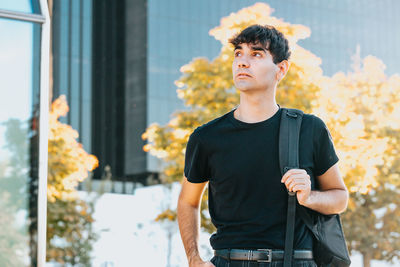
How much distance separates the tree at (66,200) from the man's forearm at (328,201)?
12481 millimetres

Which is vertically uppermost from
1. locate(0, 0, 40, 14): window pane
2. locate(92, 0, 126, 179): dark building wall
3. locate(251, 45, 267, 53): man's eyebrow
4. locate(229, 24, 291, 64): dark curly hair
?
locate(92, 0, 126, 179): dark building wall

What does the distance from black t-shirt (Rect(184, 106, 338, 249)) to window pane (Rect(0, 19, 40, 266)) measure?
441 cm

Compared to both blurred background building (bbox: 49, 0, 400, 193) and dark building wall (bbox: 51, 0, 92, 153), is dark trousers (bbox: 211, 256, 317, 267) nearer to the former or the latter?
blurred background building (bbox: 49, 0, 400, 193)

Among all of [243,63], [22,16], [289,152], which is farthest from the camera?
[22,16]

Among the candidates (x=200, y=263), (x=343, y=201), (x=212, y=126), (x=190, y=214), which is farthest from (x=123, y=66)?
(x=343, y=201)

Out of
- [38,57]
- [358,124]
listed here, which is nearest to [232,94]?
[358,124]

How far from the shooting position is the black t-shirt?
9.69 ft

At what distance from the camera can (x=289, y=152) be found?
2982 mm

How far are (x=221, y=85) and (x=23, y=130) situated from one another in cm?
1021

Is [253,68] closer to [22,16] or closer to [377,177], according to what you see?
[22,16]

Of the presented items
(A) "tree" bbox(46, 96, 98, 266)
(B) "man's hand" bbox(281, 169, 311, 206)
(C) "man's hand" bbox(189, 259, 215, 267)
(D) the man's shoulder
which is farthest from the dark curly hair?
(A) "tree" bbox(46, 96, 98, 266)

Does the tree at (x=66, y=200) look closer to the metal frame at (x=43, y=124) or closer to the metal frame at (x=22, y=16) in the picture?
the metal frame at (x=43, y=124)

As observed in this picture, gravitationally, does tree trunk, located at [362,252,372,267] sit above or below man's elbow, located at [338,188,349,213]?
below

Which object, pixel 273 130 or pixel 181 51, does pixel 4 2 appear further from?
pixel 181 51
